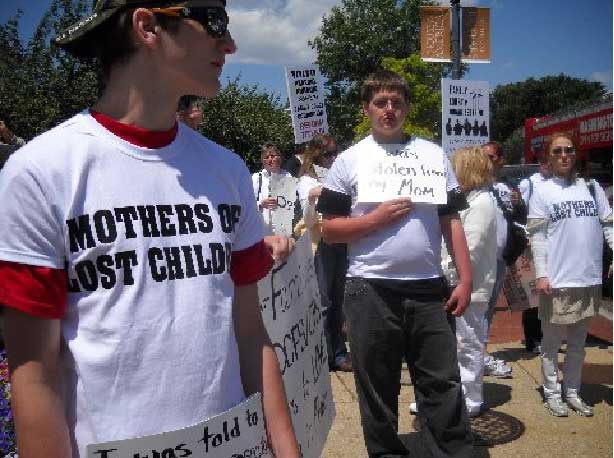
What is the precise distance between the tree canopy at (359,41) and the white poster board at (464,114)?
137 ft

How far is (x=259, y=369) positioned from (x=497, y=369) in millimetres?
4583

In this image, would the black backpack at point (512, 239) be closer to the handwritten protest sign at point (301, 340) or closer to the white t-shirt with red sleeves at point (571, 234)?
the white t-shirt with red sleeves at point (571, 234)

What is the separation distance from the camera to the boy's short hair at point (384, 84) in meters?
3.55

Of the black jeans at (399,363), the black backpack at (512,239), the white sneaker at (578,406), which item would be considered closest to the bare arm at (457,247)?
the black jeans at (399,363)

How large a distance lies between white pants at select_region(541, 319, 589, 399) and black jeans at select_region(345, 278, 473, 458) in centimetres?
169

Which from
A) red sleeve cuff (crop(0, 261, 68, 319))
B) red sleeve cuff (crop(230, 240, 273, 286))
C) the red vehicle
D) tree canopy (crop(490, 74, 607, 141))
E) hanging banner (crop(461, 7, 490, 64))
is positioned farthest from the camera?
tree canopy (crop(490, 74, 607, 141))

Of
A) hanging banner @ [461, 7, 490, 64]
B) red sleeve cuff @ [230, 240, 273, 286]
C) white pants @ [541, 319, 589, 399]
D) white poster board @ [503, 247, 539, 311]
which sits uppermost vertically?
hanging banner @ [461, 7, 490, 64]

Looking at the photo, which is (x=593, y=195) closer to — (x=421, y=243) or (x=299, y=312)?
(x=421, y=243)

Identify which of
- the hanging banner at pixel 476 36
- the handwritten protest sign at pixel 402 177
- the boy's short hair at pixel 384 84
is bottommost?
the handwritten protest sign at pixel 402 177

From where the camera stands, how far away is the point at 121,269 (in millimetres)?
1288

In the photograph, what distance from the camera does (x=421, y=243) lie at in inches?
132

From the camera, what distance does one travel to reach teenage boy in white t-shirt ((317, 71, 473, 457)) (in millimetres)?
3363

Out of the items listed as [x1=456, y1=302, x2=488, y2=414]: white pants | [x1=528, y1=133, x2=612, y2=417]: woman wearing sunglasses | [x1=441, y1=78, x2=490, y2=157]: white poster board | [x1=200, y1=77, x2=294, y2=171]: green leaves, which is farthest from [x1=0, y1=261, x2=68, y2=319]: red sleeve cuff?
[x1=200, y1=77, x2=294, y2=171]: green leaves

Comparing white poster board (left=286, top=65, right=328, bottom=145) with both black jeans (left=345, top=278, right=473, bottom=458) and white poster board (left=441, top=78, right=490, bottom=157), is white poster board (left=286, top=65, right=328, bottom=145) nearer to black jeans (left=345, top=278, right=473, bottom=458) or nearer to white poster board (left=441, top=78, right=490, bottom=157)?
white poster board (left=441, top=78, right=490, bottom=157)
